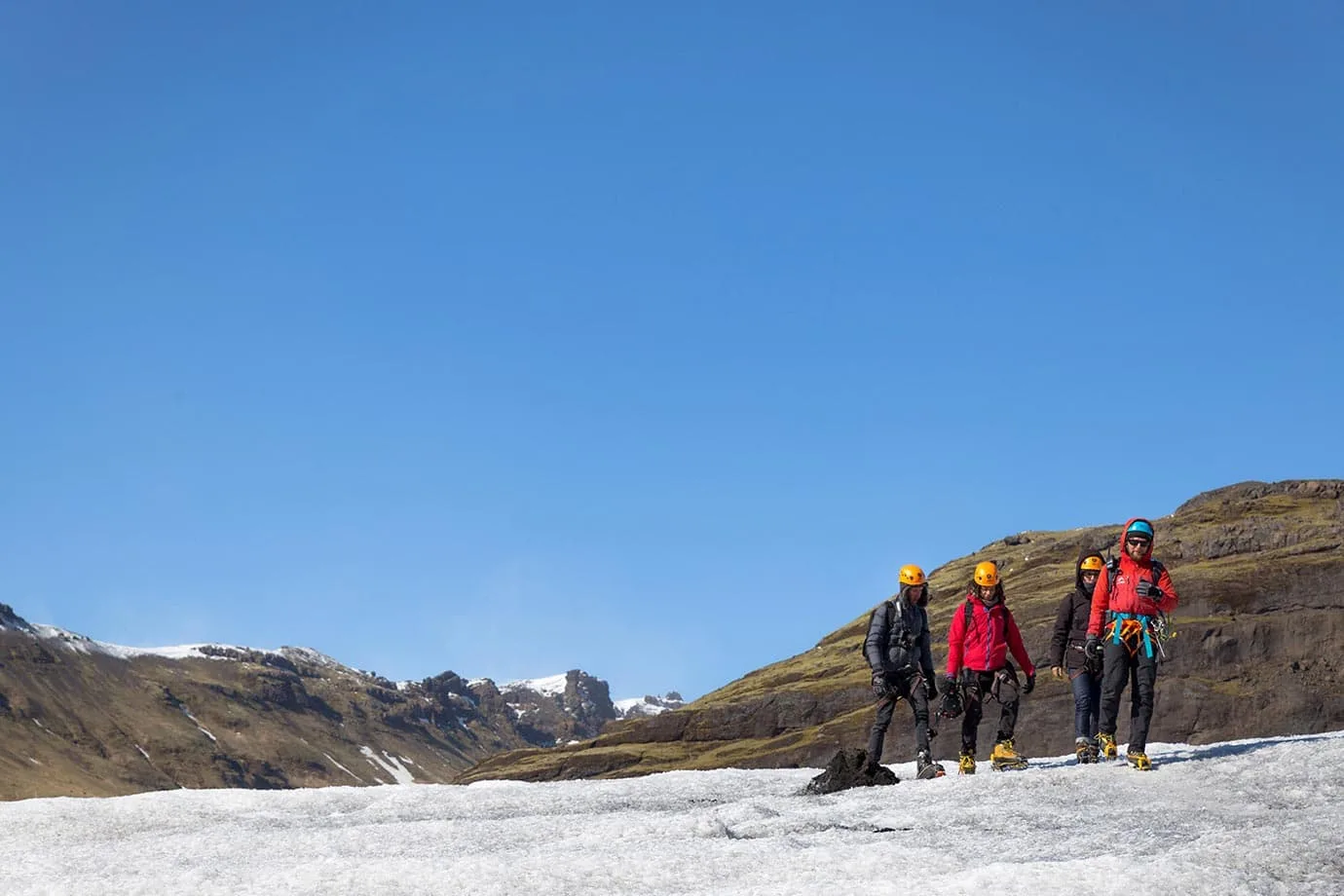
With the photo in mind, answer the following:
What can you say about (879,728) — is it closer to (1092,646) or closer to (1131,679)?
(1092,646)

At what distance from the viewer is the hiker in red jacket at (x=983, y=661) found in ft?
80.2

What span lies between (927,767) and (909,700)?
1.34 metres

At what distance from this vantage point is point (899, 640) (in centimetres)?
2506

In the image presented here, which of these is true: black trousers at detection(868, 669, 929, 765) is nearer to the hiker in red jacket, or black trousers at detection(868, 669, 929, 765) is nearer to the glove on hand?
the hiker in red jacket

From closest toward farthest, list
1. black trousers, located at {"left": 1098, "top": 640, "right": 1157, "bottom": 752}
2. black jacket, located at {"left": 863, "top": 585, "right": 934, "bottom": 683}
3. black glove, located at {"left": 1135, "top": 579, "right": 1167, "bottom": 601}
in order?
1. black trousers, located at {"left": 1098, "top": 640, "right": 1157, "bottom": 752}
2. black glove, located at {"left": 1135, "top": 579, "right": 1167, "bottom": 601}
3. black jacket, located at {"left": 863, "top": 585, "right": 934, "bottom": 683}

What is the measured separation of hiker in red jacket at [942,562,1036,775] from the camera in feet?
80.2

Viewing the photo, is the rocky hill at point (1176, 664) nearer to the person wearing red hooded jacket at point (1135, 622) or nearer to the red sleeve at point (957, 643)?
the red sleeve at point (957, 643)

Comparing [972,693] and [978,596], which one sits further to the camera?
[978,596]

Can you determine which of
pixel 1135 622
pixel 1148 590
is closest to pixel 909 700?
pixel 1135 622

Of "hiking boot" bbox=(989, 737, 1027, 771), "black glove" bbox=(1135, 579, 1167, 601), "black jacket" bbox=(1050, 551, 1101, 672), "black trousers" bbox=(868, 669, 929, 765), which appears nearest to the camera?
"black glove" bbox=(1135, 579, 1167, 601)

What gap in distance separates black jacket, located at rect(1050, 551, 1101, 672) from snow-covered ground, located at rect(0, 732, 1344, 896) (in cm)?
240

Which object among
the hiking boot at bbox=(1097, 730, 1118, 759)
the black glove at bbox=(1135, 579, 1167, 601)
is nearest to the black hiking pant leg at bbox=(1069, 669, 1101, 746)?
the hiking boot at bbox=(1097, 730, 1118, 759)

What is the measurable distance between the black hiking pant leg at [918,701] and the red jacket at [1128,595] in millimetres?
3249

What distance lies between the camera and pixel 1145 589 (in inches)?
890
